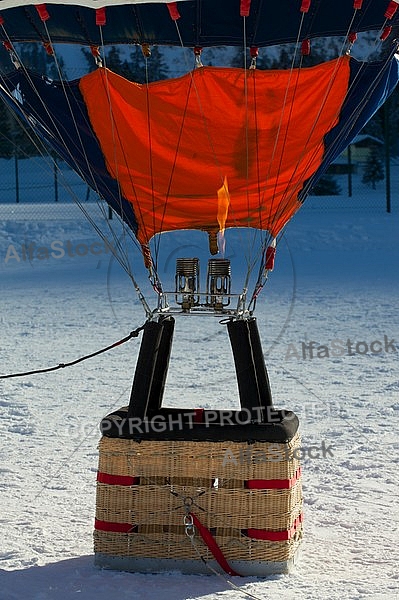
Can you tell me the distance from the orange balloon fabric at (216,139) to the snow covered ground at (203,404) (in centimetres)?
147

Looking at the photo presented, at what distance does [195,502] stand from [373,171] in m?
29.1

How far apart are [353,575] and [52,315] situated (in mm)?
7176

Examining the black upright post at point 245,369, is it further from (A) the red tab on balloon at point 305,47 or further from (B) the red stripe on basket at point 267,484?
(A) the red tab on balloon at point 305,47

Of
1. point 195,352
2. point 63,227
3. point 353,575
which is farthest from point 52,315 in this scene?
point 63,227

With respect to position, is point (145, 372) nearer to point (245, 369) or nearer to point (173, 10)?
point (245, 369)

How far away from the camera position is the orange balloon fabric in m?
4.77

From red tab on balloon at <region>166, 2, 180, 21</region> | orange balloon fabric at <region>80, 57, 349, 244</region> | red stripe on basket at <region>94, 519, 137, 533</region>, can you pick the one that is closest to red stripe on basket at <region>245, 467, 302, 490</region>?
red stripe on basket at <region>94, 519, 137, 533</region>

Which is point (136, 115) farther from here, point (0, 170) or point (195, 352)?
point (0, 170)

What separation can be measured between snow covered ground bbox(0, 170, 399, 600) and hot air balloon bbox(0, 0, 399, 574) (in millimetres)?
267

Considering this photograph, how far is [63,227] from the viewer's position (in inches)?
761

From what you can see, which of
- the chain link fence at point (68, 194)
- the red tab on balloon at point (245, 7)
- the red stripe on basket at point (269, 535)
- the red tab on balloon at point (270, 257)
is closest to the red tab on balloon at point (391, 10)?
the red tab on balloon at point (245, 7)

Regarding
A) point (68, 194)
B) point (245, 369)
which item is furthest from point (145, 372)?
point (68, 194)

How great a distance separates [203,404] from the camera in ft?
23.9

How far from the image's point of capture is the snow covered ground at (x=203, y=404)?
13.9ft
